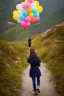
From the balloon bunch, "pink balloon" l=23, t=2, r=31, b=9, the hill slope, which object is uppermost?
"pink balloon" l=23, t=2, r=31, b=9

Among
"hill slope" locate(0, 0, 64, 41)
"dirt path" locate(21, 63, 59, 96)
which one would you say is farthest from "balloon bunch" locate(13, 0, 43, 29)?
"hill slope" locate(0, 0, 64, 41)

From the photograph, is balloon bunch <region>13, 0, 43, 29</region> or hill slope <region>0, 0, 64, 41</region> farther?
hill slope <region>0, 0, 64, 41</region>

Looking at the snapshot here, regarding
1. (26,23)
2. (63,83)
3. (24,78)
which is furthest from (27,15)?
(63,83)

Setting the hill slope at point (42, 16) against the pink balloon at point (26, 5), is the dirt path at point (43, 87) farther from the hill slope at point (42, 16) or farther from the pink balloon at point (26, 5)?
the hill slope at point (42, 16)

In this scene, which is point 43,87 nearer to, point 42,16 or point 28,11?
point 28,11

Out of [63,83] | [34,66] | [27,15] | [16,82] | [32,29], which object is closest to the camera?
[34,66]

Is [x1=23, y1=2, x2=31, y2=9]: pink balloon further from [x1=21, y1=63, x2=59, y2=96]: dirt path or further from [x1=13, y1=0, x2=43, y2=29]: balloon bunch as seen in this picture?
[x1=21, y1=63, x2=59, y2=96]: dirt path

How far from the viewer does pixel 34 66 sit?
15625mm

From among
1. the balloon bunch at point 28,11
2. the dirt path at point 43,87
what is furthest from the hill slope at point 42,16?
the dirt path at point 43,87

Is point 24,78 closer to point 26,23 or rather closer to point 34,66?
point 34,66

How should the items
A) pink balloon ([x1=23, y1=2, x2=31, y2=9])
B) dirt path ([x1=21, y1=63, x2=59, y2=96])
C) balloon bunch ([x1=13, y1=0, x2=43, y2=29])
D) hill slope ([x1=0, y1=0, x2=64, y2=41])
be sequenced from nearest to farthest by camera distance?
dirt path ([x1=21, y1=63, x2=59, y2=96])
pink balloon ([x1=23, y1=2, x2=31, y2=9])
balloon bunch ([x1=13, y1=0, x2=43, y2=29])
hill slope ([x1=0, y1=0, x2=64, y2=41])

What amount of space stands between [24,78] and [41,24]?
96.9 m

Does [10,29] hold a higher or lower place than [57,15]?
lower

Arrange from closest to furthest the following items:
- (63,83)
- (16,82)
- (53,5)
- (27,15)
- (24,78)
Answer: (63,83) < (16,82) < (24,78) < (27,15) < (53,5)
